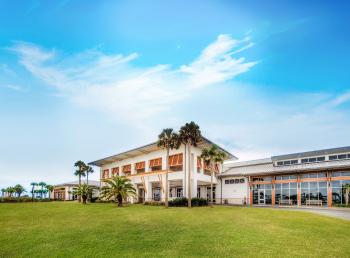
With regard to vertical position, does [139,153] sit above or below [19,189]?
above

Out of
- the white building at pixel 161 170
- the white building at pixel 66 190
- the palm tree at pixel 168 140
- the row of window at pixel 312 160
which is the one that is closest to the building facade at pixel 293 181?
the row of window at pixel 312 160

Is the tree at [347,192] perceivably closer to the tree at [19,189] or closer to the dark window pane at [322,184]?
the dark window pane at [322,184]

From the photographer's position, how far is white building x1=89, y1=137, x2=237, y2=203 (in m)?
43.6

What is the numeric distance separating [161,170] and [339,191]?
25846 millimetres

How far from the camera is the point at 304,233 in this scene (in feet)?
56.7

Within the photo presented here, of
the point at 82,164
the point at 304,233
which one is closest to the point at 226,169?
the point at 82,164

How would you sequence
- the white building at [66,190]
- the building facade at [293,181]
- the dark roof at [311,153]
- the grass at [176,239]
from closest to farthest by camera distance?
the grass at [176,239]
the building facade at [293,181]
the dark roof at [311,153]
the white building at [66,190]

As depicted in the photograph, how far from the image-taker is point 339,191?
37344mm

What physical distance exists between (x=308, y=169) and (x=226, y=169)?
18.3 m

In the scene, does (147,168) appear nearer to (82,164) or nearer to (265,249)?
(82,164)

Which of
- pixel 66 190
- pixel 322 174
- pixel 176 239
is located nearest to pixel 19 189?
pixel 66 190

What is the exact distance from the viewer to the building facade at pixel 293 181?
37.8 m

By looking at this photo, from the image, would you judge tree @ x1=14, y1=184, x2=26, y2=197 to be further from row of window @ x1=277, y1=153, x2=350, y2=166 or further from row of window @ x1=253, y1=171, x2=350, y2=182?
row of window @ x1=277, y1=153, x2=350, y2=166

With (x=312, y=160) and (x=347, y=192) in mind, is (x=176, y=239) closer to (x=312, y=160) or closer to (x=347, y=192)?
(x=347, y=192)
